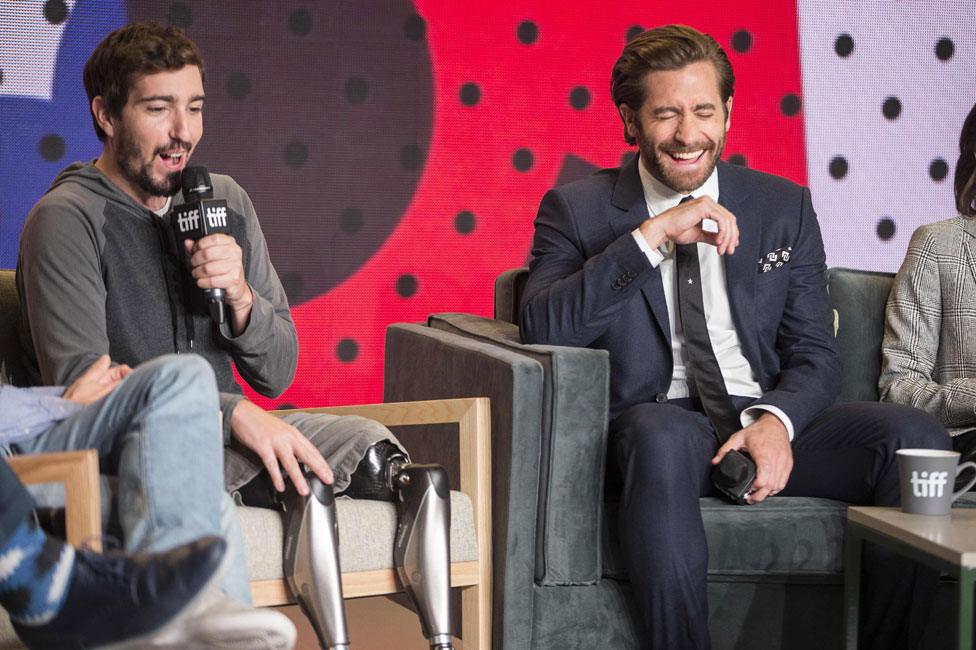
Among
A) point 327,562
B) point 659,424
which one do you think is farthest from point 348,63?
point 327,562

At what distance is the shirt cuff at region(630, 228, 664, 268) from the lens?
7.64 feet

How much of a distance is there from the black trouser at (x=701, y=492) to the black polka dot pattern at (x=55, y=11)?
1.90 metres

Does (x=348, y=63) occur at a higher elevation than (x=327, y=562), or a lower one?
higher

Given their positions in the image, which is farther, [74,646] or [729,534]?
[729,534]

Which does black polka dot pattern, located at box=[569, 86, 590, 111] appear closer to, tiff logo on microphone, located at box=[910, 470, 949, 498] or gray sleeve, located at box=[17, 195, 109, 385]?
gray sleeve, located at box=[17, 195, 109, 385]

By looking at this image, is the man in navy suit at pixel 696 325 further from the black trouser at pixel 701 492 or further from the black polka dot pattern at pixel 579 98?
the black polka dot pattern at pixel 579 98

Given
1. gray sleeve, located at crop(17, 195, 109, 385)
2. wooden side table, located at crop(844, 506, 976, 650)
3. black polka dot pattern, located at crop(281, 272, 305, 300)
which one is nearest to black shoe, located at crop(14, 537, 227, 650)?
gray sleeve, located at crop(17, 195, 109, 385)

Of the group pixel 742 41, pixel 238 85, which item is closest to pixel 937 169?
pixel 742 41

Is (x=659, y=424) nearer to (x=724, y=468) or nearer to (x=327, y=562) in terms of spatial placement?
(x=724, y=468)

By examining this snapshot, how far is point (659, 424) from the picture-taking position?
217 centimetres

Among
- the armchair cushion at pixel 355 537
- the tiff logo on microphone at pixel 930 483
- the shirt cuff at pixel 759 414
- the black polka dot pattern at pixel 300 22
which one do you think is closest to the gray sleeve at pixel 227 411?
the armchair cushion at pixel 355 537

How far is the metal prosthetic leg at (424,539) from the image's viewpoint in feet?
6.38

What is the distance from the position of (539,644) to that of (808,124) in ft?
7.08

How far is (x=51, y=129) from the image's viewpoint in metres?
3.22
